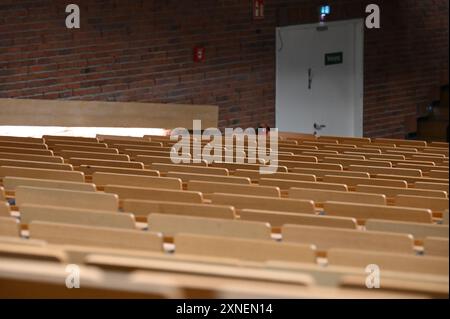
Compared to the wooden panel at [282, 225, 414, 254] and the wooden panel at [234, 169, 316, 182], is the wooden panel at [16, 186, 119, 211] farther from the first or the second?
the wooden panel at [234, 169, 316, 182]

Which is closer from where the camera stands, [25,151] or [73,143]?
[25,151]

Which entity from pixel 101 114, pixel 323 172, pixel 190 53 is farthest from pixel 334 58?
pixel 323 172

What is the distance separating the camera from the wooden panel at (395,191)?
6.04m

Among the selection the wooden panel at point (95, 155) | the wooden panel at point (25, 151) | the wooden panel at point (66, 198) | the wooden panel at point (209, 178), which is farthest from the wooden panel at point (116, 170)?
the wooden panel at point (66, 198)

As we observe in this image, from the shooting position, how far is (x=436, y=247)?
4379 mm

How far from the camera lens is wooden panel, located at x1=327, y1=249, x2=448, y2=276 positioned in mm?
4109

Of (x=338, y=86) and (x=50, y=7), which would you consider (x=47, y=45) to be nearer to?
(x=50, y=7)

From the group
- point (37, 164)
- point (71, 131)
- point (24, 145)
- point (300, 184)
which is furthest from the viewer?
point (71, 131)

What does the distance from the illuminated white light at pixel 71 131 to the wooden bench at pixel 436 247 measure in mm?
7262

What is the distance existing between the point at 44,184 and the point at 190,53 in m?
6.89

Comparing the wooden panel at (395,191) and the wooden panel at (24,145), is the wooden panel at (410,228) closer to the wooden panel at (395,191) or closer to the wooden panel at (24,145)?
the wooden panel at (395,191)

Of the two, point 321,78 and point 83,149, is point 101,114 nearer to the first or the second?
point 83,149

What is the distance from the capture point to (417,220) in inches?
201

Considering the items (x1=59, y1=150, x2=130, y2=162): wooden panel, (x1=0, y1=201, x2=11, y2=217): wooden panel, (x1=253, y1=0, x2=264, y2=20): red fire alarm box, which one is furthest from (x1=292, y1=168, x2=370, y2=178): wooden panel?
(x1=253, y1=0, x2=264, y2=20): red fire alarm box
